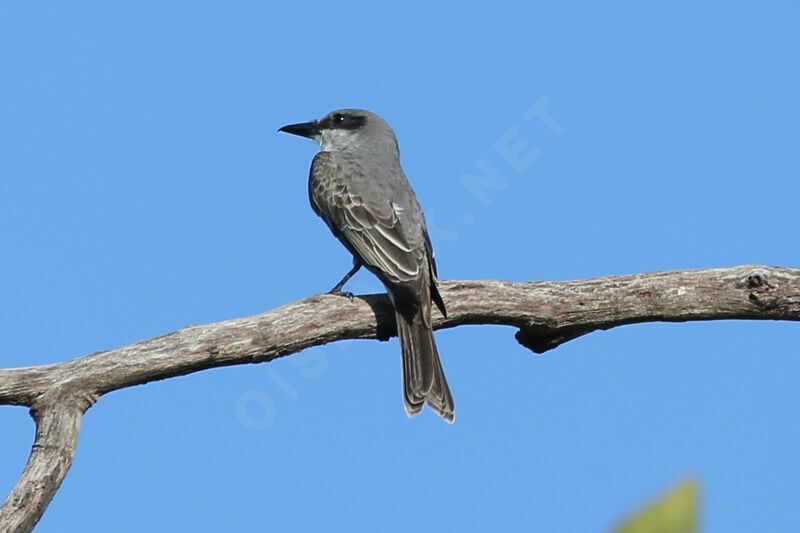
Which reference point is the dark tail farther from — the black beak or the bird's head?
the black beak

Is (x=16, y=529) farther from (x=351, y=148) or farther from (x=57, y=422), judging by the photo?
(x=351, y=148)

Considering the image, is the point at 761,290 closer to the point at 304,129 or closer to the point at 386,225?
the point at 386,225

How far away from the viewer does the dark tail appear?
21.4 feet

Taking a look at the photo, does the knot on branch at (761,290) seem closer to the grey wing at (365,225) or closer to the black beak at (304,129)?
the grey wing at (365,225)

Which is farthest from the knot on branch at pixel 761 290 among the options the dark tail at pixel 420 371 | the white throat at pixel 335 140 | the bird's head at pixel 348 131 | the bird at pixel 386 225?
the white throat at pixel 335 140

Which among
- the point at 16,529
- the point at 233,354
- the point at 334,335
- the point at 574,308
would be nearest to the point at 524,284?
the point at 574,308

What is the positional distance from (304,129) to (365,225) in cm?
231

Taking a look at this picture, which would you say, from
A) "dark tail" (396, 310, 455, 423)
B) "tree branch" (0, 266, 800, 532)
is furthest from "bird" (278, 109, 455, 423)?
"tree branch" (0, 266, 800, 532)

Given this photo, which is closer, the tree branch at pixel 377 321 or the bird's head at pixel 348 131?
the tree branch at pixel 377 321

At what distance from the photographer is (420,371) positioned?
655 cm

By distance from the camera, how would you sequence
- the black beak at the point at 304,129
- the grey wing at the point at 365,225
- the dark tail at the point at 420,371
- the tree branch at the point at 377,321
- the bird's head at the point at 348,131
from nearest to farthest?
the tree branch at the point at 377,321, the dark tail at the point at 420,371, the grey wing at the point at 365,225, the bird's head at the point at 348,131, the black beak at the point at 304,129

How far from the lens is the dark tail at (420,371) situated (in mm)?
6508

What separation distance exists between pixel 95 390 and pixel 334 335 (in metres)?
1.60

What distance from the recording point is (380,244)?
272 inches
